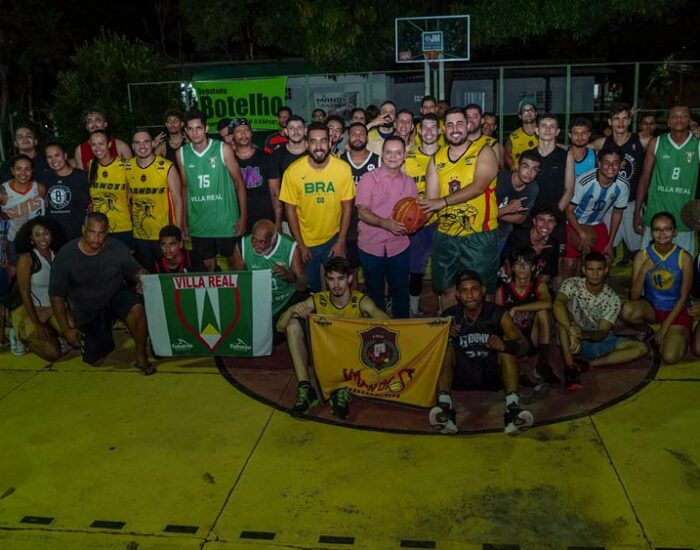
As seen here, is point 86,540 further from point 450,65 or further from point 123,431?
point 450,65

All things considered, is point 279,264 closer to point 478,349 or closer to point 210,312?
point 210,312

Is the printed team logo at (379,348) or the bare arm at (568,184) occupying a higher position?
the bare arm at (568,184)

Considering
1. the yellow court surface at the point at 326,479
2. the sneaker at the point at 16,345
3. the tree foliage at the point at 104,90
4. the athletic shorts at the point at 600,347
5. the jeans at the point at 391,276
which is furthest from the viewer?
the tree foliage at the point at 104,90

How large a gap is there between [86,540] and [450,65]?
57.1 ft

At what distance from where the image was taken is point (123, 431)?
5453 mm

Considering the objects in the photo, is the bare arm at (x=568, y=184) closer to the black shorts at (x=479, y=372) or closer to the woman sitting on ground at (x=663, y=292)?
the woman sitting on ground at (x=663, y=292)

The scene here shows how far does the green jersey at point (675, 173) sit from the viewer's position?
24.1 ft

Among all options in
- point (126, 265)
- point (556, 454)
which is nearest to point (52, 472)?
point (126, 265)

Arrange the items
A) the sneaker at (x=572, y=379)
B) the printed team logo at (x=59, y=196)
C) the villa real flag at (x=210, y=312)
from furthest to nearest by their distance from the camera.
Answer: the printed team logo at (x=59, y=196), the villa real flag at (x=210, y=312), the sneaker at (x=572, y=379)

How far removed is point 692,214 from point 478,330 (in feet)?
10.2

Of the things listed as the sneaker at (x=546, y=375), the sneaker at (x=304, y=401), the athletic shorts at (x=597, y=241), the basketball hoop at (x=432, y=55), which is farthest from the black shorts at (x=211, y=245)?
the basketball hoop at (x=432, y=55)

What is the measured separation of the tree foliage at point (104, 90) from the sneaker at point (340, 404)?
13.1 m

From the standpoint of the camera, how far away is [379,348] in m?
5.59

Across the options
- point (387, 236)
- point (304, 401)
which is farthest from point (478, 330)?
point (304, 401)
